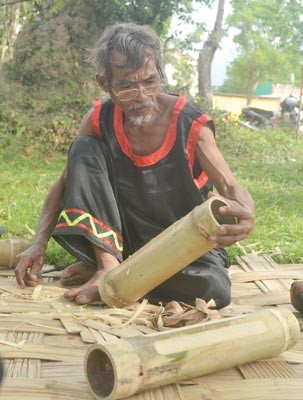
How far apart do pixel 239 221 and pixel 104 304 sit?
2.31ft

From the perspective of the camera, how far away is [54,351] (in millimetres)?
1926

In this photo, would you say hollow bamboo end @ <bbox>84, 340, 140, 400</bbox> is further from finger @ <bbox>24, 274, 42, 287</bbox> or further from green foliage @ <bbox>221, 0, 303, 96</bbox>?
green foliage @ <bbox>221, 0, 303, 96</bbox>

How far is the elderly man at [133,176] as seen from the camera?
8.08ft

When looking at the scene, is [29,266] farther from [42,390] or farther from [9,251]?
[42,390]

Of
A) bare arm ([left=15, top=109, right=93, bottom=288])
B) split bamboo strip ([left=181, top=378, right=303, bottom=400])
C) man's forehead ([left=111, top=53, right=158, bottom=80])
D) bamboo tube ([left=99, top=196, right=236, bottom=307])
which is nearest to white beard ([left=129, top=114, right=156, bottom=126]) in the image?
man's forehead ([left=111, top=53, right=158, bottom=80])

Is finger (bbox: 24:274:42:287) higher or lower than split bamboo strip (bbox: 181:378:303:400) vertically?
lower

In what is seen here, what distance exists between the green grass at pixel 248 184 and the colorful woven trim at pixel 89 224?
71 cm

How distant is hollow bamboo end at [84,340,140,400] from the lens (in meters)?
1.50

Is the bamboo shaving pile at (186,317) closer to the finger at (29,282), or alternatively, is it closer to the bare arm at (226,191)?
the bare arm at (226,191)

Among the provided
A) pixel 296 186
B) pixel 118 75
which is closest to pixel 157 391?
pixel 118 75

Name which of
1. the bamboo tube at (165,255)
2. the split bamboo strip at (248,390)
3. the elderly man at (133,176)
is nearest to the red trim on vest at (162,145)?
the elderly man at (133,176)

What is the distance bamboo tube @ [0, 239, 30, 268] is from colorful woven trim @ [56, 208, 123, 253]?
1.66 feet

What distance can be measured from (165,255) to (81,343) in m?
0.39

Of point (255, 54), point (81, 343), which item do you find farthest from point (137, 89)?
point (255, 54)
